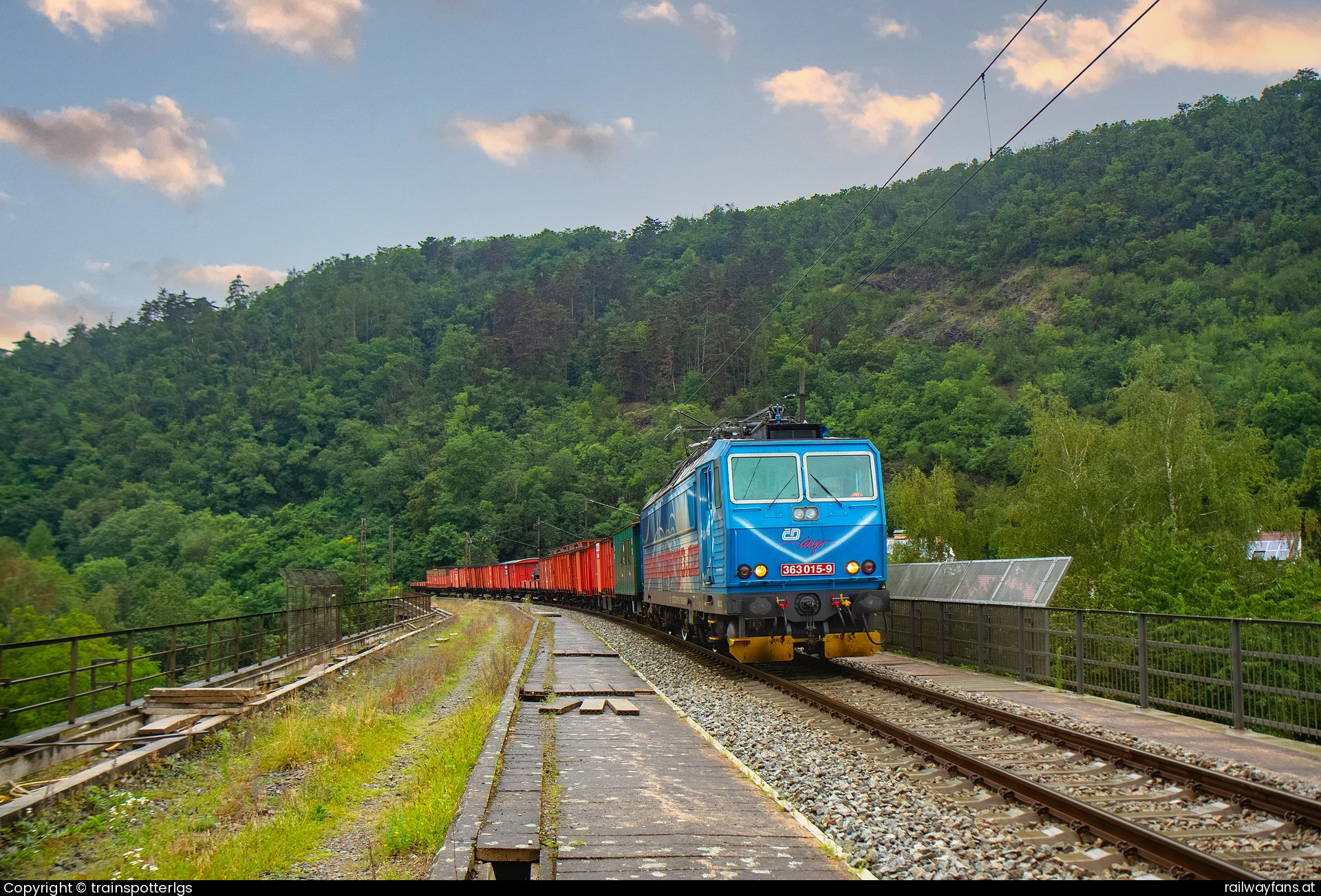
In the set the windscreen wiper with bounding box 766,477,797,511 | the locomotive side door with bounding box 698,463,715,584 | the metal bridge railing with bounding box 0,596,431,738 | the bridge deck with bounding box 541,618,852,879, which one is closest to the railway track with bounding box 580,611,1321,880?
the bridge deck with bounding box 541,618,852,879

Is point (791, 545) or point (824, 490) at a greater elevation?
point (824, 490)

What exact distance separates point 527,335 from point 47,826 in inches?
5215

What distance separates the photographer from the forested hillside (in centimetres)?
7856

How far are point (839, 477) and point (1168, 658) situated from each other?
5.25 meters

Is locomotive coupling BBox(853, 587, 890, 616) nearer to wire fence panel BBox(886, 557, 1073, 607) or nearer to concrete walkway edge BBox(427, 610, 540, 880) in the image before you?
wire fence panel BBox(886, 557, 1073, 607)

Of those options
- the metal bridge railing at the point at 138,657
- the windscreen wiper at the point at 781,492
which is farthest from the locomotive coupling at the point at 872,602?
the metal bridge railing at the point at 138,657

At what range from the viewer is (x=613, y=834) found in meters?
6.11

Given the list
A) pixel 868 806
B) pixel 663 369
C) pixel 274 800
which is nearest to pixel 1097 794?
pixel 868 806

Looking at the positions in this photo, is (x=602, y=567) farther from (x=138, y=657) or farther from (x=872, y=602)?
(x=138, y=657)

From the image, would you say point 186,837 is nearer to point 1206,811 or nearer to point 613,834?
point 613,834

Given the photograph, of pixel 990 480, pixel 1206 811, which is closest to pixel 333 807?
pixel 1206 811

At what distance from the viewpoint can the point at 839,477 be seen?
1491cm

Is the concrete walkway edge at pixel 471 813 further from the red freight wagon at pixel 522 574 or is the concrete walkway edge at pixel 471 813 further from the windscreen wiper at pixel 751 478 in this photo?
→ the red freight wagon at pixel 522 574

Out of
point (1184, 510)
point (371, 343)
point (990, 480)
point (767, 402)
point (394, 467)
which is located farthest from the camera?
point (371, 343)
